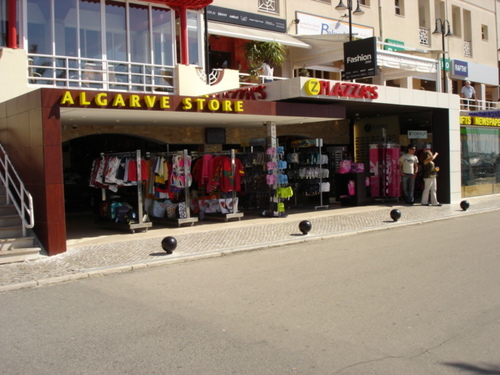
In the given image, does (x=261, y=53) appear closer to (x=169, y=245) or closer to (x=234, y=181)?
(x=234, y=181)

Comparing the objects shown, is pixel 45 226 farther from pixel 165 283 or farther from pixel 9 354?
pixel 9 354

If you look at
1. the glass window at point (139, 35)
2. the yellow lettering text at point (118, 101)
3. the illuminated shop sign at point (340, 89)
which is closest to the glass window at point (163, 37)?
the glass window at point (139, 35)

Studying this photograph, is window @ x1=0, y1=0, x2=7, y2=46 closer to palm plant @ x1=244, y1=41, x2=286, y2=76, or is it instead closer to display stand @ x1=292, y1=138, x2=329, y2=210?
palm plant @ x1=244, y1=41, x2=286, y2=76

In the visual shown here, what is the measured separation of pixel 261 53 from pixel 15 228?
39.4 ft

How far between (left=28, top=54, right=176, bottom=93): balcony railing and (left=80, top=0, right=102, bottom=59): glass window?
0.30 m

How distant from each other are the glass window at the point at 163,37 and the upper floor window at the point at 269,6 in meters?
5.94

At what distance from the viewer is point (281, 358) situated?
479cm

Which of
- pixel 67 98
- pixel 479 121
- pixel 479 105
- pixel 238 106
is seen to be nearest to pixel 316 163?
pixel 238 106

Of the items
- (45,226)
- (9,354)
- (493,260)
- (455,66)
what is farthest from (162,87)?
(455,66)

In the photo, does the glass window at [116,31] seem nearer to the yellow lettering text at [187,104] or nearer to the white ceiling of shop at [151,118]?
the white ceiling of shop at [151,118]

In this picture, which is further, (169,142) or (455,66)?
(455,66)

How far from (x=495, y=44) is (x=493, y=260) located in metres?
29.7

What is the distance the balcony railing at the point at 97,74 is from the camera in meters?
14.0

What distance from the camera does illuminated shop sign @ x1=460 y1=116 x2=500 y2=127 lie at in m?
21.8
